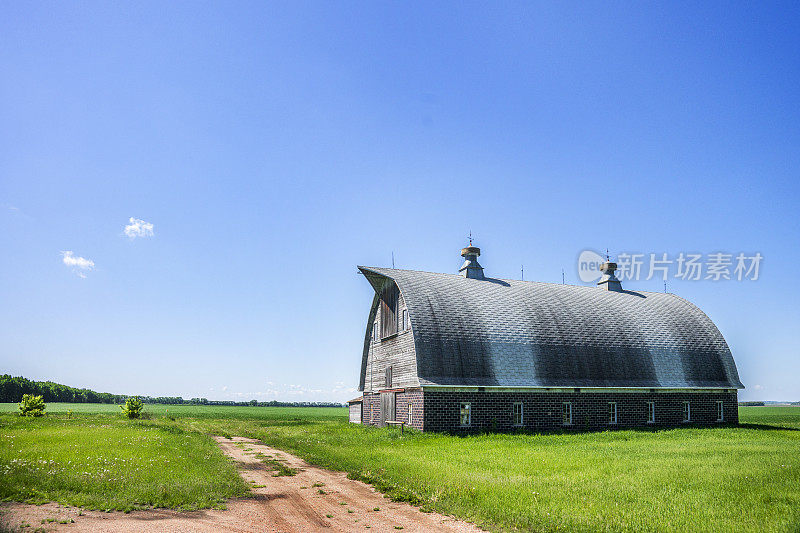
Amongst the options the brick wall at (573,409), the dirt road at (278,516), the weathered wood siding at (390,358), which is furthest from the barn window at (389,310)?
the dirt road at (278,516)

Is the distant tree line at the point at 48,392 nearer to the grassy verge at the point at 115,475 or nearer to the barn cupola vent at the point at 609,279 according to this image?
the grassy verge at the point at 115,475

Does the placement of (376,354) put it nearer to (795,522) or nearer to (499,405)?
(499,405)

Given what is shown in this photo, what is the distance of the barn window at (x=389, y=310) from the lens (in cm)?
3338

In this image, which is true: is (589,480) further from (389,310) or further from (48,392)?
(48,392)

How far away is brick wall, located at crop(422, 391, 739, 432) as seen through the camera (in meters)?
28.0

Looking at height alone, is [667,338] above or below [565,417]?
above

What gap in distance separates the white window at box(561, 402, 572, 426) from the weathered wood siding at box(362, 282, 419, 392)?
→ 30.5ft

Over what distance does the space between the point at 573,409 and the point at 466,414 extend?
7248mm

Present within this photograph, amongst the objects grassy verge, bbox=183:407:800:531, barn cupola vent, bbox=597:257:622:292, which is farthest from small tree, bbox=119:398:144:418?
barn cupola vent, bbox=597:257:622:292

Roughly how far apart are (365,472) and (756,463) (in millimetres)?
12065

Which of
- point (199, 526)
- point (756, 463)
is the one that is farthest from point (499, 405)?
point (199, 526)

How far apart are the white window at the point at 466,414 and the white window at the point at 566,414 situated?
248 inches

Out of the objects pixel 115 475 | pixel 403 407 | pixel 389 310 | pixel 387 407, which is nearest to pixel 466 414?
pixel 403 407

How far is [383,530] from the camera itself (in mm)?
10039
